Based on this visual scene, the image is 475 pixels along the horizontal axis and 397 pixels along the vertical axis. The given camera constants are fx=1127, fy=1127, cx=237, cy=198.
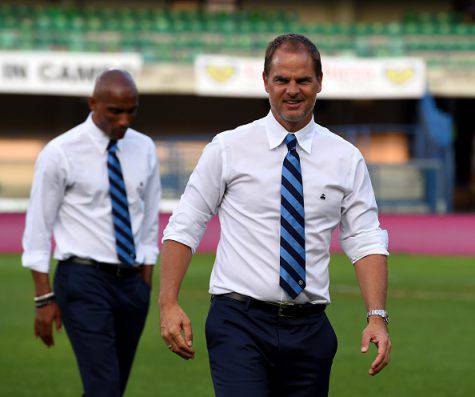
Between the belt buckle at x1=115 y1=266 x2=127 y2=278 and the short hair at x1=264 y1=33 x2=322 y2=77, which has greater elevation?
the short hair at x1=264 y1=33 x2=322 y2=77

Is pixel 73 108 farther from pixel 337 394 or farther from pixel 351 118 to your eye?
pixel 337 394

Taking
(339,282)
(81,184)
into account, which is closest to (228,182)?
(81,184)

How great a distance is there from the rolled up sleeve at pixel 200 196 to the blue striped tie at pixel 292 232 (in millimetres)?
266

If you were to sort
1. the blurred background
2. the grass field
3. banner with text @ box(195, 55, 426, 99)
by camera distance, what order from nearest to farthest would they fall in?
the grass field → the blurred background → banner with text @ box(195, 55, 426, 99)

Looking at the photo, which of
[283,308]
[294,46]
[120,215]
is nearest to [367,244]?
[283,308]

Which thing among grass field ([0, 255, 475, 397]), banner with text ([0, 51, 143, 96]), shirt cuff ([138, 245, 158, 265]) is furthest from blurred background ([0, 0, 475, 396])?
shirt cuff ([138, 245, 158, 265])

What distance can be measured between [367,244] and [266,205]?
45 cm

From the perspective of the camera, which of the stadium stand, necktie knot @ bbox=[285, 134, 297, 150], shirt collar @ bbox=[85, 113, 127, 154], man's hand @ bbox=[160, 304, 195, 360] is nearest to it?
man's hand @ bbox=[160, 304, 195, 360]

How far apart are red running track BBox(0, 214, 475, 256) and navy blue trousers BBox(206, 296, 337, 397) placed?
17.6 m

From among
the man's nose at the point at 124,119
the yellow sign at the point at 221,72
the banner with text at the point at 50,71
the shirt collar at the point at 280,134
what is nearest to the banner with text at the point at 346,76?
the yellow sign at the point at 221,72

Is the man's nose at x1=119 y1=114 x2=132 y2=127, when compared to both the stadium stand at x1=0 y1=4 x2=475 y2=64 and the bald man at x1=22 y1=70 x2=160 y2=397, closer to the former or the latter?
the bald man at x1=22 y1=70 x2=160 y2=397

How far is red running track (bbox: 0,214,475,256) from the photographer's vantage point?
22453 mm

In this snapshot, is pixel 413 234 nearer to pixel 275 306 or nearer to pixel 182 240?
pixel 275 306

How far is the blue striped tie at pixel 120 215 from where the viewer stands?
20.3 feet
